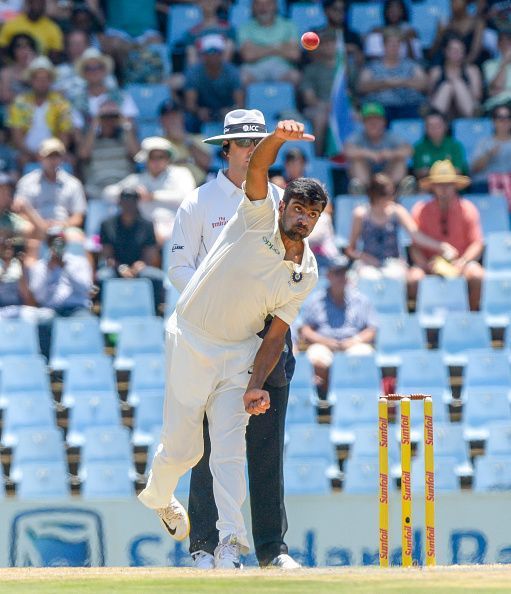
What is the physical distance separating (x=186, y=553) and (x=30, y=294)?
9.68 ft

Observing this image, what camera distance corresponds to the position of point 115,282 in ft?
39.4

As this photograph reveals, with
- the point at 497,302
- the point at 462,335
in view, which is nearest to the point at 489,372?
Result: the point at 462,335

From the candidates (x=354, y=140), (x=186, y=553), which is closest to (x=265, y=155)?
(x=186, y=553)

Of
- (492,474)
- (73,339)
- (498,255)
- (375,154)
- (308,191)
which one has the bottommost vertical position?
(492,474)

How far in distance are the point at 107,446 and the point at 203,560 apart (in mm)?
3601

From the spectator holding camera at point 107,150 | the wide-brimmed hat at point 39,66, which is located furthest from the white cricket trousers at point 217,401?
the wide-brimmed hat at point 39,66

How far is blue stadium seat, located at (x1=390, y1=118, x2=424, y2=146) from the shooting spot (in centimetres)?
1426

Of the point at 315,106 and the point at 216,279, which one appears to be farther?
the point at 315,106

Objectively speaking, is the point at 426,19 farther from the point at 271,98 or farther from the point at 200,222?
the point at 200,222

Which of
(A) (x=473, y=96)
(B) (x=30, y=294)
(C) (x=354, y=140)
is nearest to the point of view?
(B) (x=30, y=294)

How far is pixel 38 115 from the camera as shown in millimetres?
13930

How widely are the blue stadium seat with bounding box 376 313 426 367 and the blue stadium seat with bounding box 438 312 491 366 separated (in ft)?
0.68

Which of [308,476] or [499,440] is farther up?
[499,440]

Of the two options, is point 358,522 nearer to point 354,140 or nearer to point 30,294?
point 30,294
